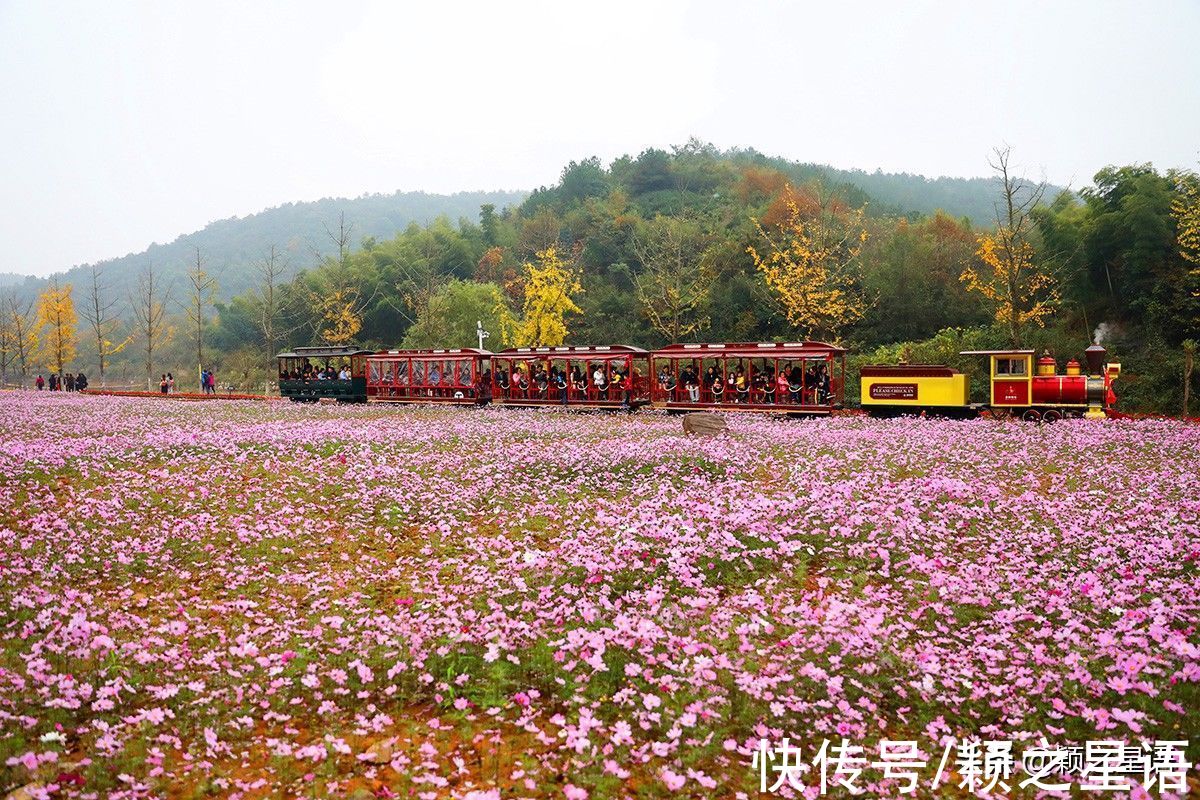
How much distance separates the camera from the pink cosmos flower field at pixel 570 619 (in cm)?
573

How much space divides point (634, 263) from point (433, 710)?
60818mm

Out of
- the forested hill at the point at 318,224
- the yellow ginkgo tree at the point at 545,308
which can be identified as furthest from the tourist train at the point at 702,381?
the forested hill at the point at 318,224

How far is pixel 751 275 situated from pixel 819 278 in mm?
12374

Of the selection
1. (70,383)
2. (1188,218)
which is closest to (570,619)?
(1188,218)

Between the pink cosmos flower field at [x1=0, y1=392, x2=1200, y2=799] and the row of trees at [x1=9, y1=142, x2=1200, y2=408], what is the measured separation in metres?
21.3

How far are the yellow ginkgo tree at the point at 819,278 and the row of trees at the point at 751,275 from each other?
159 mm

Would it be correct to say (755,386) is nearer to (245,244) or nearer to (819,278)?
(819,278)

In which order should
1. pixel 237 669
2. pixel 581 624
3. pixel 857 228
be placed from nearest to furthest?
1. pixel 237 669
2. pixel 581 624
3. pixel 857 228

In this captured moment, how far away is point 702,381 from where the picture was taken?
30781mm

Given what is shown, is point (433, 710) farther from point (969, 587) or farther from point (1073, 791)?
point (969, 587)

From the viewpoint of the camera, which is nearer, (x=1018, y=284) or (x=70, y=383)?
(x=1018, y=284)

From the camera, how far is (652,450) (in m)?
17.8

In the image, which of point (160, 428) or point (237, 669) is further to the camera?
point (160, 428)

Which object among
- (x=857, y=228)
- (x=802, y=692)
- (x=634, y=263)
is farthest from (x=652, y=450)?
(x=634, y=263)
